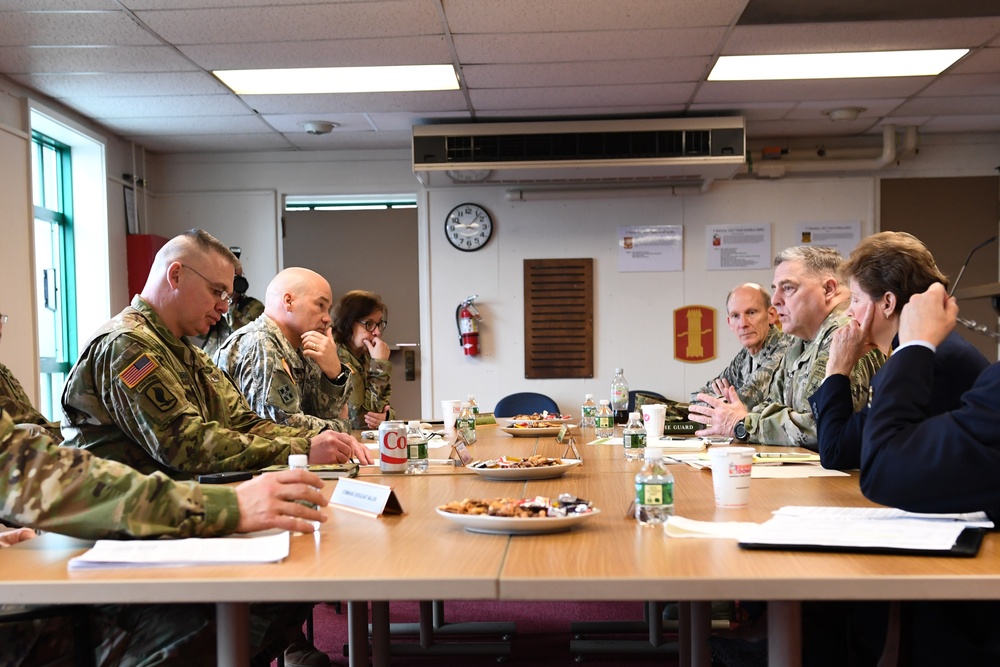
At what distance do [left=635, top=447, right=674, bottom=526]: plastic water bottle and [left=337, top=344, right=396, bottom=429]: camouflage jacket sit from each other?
315 cm

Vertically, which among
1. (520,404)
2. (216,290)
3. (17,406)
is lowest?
(520,404)

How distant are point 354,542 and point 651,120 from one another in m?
4.85

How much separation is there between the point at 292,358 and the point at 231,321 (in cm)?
196

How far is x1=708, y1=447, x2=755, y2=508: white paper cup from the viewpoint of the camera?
6.20ft

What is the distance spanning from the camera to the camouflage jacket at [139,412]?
7.63 ft

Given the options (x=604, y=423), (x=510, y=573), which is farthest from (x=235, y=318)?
(x=510, y=573)

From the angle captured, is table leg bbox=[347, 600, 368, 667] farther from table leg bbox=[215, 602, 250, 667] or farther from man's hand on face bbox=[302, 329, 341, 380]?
man's hand on face bbox=[302, 329, 341, 380]

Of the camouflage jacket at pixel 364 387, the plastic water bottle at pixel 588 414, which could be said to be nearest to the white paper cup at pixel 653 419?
the plastic water bottle at pixel 588 414

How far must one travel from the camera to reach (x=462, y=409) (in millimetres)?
3834

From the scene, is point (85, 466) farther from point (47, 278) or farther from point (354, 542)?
point (47, 278)

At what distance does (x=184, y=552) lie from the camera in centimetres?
151

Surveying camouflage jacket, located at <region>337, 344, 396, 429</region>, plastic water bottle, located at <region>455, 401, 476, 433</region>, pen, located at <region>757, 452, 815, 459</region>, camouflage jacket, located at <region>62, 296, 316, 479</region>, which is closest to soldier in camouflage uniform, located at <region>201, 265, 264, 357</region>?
camouflage jacket, located at <region>337, 344, 396, 429</region>

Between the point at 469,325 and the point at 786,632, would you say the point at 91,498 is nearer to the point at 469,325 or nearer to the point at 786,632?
the point at 786,632

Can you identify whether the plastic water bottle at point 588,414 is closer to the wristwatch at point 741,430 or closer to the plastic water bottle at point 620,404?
the plastic water bottle at point 620,404
